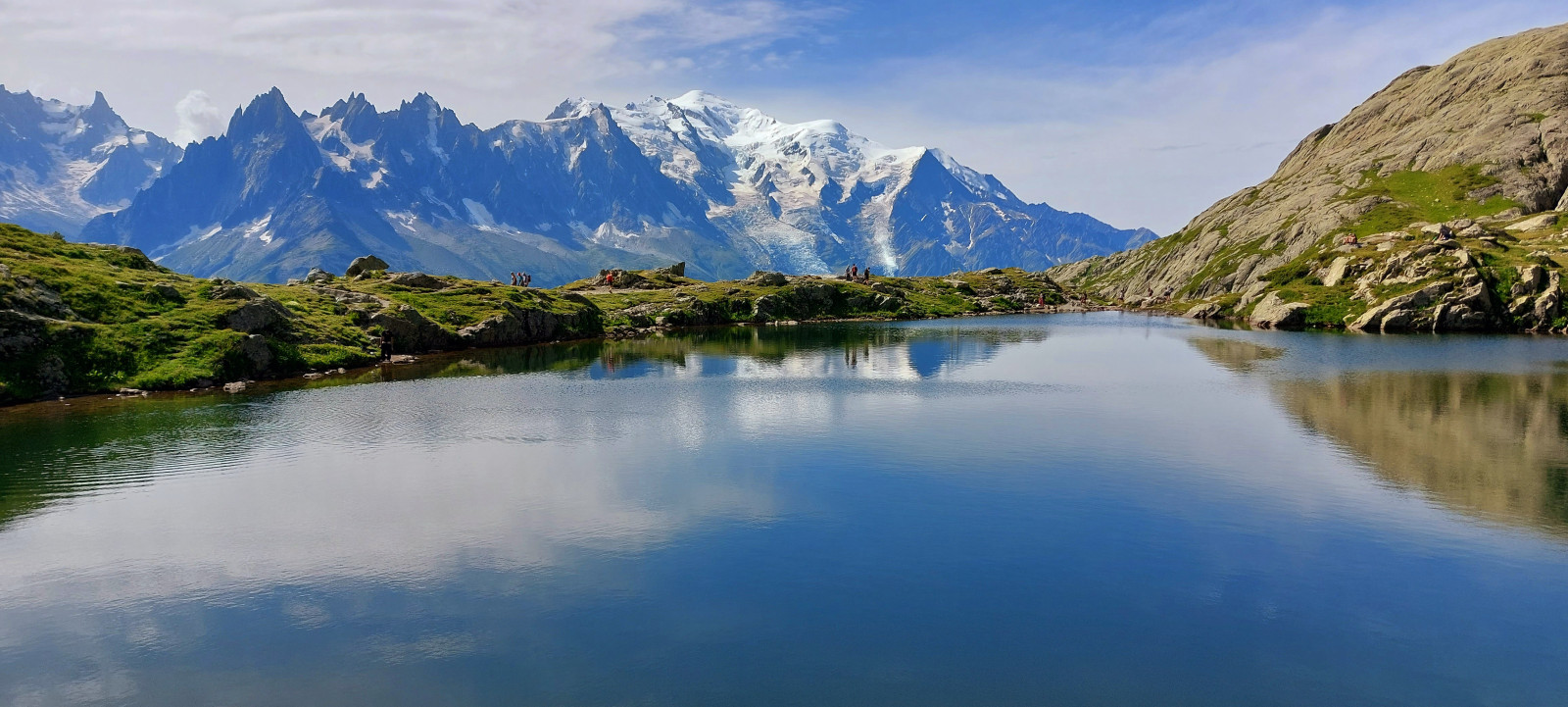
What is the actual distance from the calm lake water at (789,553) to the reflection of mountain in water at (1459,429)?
47 centimetres

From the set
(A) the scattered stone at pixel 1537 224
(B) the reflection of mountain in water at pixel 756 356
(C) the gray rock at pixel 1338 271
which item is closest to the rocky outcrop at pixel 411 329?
(B) the reflection of mountain in water at pixel 756 356

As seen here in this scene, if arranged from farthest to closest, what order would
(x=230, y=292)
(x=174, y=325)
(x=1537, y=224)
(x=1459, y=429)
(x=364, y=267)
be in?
1. (x=1537, y=224)
2. (x=364, y=267)
3. (x=230, y=292)
4. (x=174, y=325)
5. (x=1459, y=429)

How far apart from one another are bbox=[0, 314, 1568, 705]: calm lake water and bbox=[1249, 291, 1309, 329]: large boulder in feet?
338

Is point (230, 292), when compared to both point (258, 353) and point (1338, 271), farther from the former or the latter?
point (1338, 271)

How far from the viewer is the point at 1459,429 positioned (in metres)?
66.7

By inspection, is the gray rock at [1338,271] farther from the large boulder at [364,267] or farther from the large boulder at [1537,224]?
the large boulder at [364,267]

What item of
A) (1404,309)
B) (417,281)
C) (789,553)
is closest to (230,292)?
(417,281)

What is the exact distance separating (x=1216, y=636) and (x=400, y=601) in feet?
111

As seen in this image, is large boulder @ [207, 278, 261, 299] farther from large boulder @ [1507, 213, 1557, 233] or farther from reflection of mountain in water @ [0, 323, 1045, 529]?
large boulder @ [1507, 213, 1557, 233]

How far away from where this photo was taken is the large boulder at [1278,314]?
175500 mm

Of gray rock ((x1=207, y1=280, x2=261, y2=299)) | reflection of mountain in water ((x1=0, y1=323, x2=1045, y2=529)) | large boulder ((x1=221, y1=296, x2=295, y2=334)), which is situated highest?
gray rock ((x1=207, y1=280, x2=261, y2=299))

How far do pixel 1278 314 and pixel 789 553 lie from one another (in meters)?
180

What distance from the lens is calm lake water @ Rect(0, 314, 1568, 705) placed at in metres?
28.5

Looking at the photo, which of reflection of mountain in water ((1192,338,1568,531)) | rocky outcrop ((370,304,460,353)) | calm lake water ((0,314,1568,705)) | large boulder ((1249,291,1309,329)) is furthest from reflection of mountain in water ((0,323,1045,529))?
large boulder ((1249,291,1309,329))
